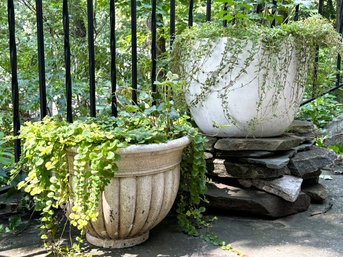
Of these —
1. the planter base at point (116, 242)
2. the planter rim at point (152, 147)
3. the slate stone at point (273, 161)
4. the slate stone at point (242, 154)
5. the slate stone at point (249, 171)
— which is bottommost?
the planter base at point (116, 242)

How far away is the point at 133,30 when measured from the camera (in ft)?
6.95

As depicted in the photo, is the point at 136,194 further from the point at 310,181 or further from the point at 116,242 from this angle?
the point at 310,181

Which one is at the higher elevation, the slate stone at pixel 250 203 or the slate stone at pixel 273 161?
the slate stone at pixel 273 161

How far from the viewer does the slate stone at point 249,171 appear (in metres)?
1.99

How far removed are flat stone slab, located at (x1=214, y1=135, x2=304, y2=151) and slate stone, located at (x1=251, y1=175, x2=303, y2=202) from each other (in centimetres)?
15

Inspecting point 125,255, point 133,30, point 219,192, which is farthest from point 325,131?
point 125,255

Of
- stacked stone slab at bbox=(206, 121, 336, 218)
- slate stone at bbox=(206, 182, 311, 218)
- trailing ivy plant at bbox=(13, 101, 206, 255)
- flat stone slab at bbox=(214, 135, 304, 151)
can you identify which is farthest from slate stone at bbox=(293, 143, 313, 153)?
trailing ivy plant at bbox=(13, 101, 206, 255)

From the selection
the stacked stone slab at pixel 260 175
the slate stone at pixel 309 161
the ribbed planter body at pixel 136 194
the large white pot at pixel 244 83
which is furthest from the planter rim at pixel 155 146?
the slate stone at pixel 309 161

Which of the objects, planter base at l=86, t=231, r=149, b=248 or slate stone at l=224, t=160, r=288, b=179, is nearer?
planter base at l=86, t=231, r=149, b=248

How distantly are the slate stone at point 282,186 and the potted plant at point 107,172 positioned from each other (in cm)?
41

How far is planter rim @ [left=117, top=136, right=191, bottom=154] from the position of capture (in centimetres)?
147

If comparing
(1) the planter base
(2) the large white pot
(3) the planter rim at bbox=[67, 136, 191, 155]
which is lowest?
(1) the planter base

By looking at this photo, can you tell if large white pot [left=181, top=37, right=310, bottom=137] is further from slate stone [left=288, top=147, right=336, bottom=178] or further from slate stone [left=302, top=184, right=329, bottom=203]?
slate stone [left=302, top=184, right=329, bottom=203]

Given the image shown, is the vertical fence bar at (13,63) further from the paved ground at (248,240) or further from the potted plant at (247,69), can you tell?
the potted plant at (247,69)
